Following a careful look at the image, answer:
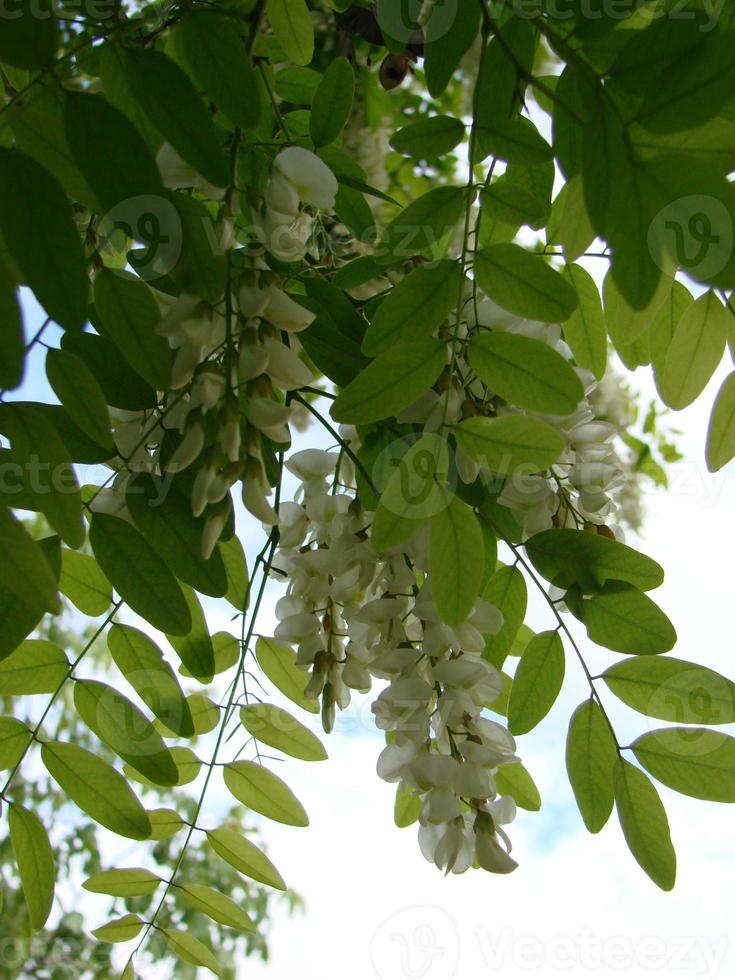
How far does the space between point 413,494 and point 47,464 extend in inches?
7.3

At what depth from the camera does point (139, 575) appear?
53cm

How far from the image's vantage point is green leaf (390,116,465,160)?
1.81 feet

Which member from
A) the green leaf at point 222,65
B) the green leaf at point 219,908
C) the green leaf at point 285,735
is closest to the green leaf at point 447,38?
the green leaf at point 222,65

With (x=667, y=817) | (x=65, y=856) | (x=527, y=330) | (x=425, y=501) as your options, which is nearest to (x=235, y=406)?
(x=425, y=501)

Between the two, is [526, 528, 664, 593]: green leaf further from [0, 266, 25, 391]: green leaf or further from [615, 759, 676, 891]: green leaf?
[0, 266, 25, 391]: green leaf

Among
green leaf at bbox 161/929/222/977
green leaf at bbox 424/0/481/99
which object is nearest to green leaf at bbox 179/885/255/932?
→ green leaf at bbox 161/929/222/977

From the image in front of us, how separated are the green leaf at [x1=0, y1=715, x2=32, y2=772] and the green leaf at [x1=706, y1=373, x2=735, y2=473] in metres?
0.49

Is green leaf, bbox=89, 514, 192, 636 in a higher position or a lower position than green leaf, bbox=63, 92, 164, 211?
lower

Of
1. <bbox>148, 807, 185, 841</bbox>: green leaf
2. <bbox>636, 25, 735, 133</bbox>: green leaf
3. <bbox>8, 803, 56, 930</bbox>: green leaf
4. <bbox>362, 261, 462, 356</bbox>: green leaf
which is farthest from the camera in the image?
<bbox>148, 807, 185, 841</bbox>: green leaf

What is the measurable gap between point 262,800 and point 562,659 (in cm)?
24

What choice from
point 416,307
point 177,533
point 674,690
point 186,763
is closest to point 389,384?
point 416,307

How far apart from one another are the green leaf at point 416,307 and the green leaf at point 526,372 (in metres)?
0.03

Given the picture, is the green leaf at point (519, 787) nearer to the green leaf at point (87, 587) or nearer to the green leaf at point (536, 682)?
the green leaf at point (536, 682)

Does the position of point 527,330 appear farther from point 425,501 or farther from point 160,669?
point 160,669
